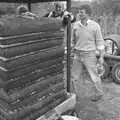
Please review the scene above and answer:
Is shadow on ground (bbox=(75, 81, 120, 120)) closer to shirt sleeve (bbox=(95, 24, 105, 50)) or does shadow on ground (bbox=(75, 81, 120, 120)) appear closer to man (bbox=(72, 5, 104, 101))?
man (bbox=(72, 5, 104, 101))

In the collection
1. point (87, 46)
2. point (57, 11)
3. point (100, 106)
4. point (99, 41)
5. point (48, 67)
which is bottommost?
point (100, 106)

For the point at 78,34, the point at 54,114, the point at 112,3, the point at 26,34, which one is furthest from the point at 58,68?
the point at 112,3

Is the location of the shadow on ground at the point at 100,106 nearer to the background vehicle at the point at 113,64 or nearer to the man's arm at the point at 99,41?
the background vehicle at the point at 113,64

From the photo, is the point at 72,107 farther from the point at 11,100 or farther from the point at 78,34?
the point at 78,34

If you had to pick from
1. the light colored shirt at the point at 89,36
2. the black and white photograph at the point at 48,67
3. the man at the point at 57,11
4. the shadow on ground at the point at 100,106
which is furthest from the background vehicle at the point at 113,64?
the man at the point at 57,11

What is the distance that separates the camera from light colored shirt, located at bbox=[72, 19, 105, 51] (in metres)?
4.67

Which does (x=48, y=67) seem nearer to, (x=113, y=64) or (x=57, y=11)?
(x=57, y=11)

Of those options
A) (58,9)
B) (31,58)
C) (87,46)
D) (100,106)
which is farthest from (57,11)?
(100,106)

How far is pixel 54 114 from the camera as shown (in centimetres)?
335

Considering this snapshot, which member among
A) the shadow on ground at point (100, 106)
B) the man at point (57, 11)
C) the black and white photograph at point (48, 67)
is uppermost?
the man at point (57, 11)

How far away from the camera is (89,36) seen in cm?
468

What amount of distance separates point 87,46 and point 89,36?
0.74ft

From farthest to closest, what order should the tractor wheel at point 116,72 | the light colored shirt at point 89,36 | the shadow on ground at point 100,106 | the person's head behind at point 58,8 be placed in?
the tractor wheel at point 116,72, the light colored shirt at point 89,36, the shadow on ground at point 100,106, the person's head behind at point 58,8

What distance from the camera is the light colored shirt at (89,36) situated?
4.67 meters
